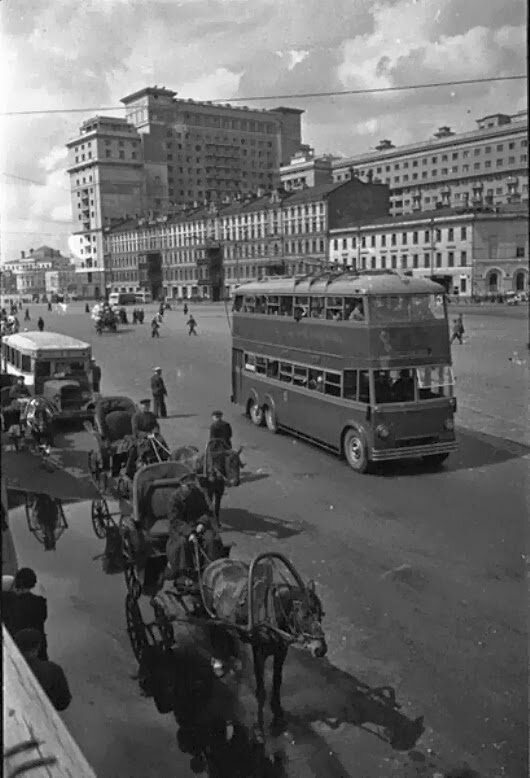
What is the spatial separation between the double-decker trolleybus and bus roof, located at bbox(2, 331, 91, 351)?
2.10 m

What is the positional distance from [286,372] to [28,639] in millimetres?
6599

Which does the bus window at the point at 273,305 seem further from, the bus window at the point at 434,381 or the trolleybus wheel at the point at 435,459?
the trolleybus wheel at the point at 435,459

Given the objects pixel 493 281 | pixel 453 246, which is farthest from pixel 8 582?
pixel 453 246

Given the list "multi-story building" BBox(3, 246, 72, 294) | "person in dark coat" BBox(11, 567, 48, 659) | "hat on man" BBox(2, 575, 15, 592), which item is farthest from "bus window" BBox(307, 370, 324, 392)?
"hat on man" BBox(2, 575, 15, 592)

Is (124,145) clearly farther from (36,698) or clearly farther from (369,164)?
(36,698)

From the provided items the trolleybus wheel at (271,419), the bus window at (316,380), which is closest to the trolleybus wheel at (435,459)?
the bus window at (316,380)

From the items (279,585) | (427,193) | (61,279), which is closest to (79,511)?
(61,279)

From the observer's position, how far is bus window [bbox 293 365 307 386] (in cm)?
952

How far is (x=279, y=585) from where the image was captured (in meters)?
4.06

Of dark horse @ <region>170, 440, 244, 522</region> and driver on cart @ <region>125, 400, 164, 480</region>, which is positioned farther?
driver on cart @ <region>125, 400, 164, 480</region>

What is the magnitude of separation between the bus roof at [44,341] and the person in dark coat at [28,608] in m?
2.88

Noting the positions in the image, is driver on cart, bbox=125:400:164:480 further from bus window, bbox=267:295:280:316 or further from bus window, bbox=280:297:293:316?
bus window, bbox=280:297:293:316

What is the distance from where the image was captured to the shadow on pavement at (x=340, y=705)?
380cm

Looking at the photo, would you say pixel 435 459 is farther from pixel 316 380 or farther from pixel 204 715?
pixel 204 715
